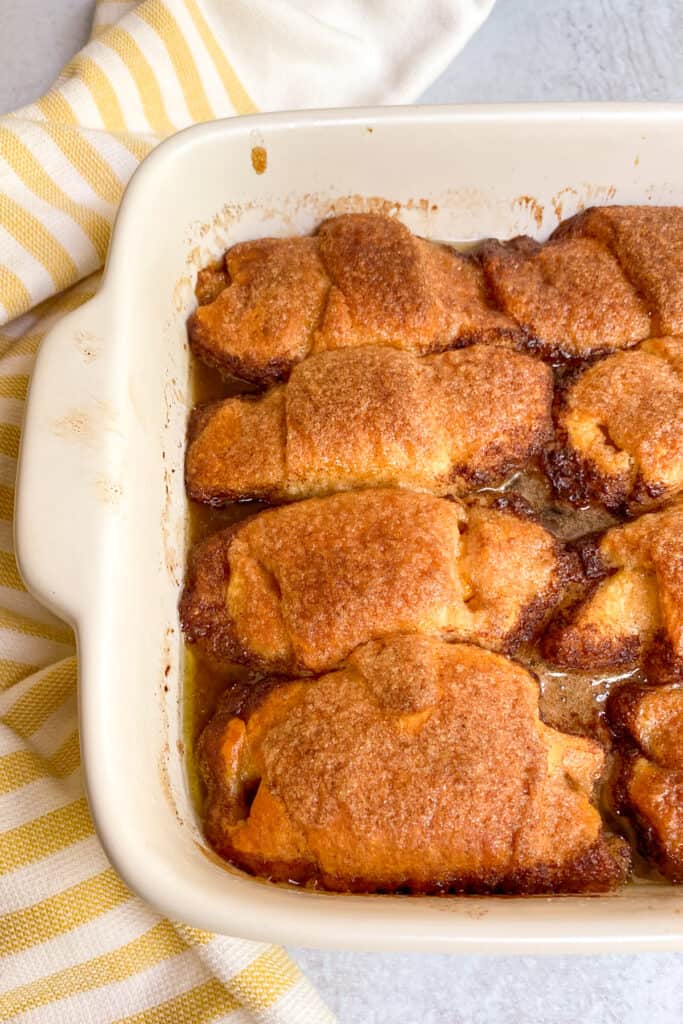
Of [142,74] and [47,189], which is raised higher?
[142,74]

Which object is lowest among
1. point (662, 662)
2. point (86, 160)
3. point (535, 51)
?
point (662, 662)

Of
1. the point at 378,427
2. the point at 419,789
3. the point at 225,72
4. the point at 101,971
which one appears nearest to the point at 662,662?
the point at 419,789

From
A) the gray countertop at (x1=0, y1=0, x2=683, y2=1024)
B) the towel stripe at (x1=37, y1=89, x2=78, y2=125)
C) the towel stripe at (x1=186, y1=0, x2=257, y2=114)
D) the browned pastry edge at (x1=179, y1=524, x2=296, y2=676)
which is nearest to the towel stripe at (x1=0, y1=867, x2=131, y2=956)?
the browned pastry edge at (x1=179, y1=524, x2=296, y2=676)

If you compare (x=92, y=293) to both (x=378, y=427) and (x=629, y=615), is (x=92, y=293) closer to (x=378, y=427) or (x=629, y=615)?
(x=378, y=427)

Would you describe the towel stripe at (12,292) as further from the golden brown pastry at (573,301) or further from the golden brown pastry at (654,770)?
the golden brown pastry at (654,770)

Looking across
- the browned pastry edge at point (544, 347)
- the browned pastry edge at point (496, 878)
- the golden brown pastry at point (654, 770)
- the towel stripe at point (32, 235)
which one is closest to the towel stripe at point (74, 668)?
the towel stripe at point (32, 235)

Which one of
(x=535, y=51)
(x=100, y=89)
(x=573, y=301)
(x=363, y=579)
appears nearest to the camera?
(x=363, y=579)

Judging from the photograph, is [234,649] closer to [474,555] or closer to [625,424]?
[474,555]
